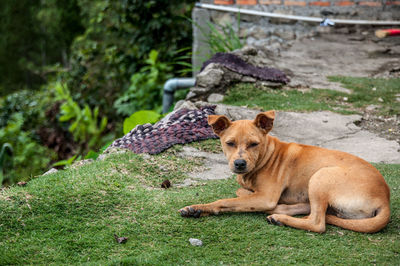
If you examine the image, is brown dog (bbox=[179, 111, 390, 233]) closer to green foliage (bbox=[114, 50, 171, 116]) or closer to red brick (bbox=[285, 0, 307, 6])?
green foliage (bbox=[114, 50, 171, 116])

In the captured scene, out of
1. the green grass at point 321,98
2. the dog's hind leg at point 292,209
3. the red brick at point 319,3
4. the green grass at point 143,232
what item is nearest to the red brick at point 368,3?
the red brick at point 319,3

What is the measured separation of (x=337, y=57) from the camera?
9.74 m

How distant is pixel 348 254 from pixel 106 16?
10.0 metres

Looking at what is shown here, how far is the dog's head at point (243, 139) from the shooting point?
3.77 metres

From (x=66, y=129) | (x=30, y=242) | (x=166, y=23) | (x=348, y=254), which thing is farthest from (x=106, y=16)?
(x=348, y=254)

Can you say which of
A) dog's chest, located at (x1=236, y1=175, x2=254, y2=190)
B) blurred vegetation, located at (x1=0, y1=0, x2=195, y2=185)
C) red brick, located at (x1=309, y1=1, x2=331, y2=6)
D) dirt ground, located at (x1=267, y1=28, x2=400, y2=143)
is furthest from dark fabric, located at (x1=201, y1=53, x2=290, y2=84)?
dog's chest, located at (x1=236, y1=175, x2=254, y2=190)

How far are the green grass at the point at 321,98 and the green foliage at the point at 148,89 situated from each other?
3.20 meters

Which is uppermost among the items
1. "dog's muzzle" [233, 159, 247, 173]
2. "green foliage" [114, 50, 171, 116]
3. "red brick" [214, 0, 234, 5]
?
"red brick" [214, 0, 234, 5]

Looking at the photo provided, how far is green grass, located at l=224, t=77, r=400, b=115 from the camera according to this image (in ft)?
23.5

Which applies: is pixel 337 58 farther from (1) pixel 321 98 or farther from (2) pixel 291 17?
(1) pixel 321 98

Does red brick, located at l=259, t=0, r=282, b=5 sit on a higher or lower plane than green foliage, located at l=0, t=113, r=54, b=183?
higher

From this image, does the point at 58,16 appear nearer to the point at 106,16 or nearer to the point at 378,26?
the point at 106,16

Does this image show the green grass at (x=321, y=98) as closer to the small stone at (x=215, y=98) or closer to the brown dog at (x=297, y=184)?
the small stone at (x=215, y=98)

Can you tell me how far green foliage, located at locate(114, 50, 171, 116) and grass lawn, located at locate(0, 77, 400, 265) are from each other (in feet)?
18.9
